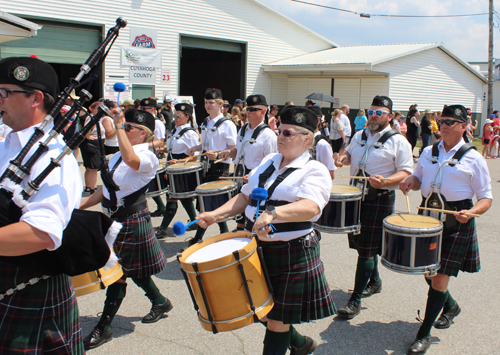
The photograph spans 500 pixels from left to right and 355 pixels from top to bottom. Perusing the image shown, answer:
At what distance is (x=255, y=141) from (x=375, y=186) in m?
1.92

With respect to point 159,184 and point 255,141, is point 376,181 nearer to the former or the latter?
point 255,141

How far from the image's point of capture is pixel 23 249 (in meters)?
1.74

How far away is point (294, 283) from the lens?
2.87 meters

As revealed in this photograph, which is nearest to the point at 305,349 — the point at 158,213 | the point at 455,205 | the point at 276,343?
the point at 276,343

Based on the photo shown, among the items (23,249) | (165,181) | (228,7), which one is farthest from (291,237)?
(228,7)

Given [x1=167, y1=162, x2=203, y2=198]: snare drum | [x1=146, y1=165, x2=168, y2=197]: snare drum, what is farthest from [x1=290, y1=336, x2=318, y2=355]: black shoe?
[x1=146, y1=165, x2=168, y2=197]: snare drum

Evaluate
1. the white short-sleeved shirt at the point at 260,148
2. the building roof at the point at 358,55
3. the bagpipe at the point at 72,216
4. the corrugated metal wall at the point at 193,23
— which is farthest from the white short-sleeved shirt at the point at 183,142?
the building roof at the point at 358,55

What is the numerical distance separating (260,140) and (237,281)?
320cm

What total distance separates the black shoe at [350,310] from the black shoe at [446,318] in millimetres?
665

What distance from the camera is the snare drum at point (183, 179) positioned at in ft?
19.5

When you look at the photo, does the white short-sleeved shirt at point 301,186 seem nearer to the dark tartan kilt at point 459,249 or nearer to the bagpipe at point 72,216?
the bagpipe at point 72,216

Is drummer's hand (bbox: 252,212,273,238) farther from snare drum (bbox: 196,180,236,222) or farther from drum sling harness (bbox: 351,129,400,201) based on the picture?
snare drum (bbox: 196,180,236,222)

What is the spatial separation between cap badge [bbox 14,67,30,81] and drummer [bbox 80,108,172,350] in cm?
160

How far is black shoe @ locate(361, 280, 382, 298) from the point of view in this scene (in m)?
4.52
